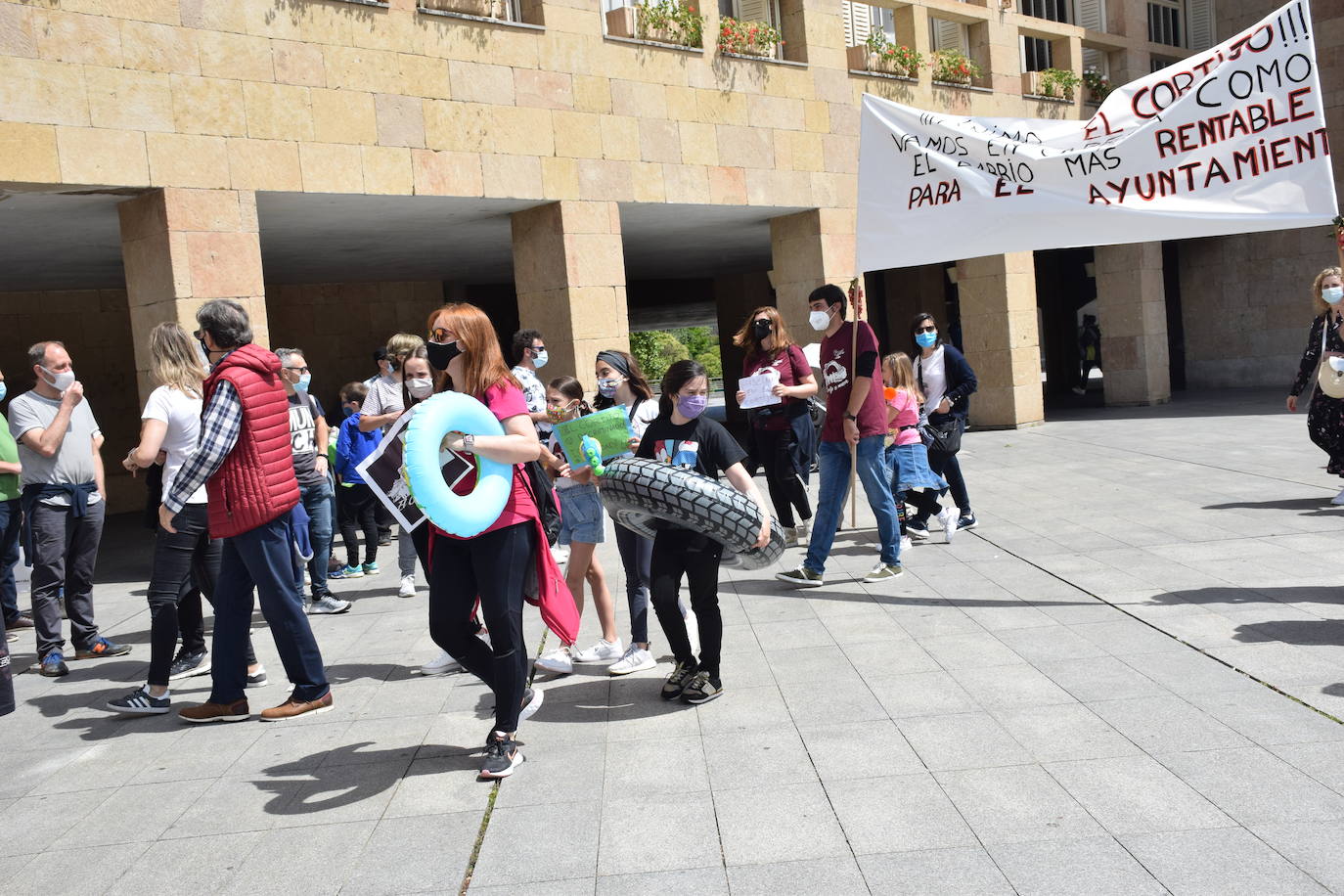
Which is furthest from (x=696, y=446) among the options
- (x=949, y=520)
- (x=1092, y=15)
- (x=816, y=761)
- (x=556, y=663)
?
(x=1092, y=15)

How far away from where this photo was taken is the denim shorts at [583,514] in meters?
5.50

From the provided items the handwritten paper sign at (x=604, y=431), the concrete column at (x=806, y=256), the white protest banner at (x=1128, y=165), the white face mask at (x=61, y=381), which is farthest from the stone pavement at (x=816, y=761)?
the concrete column at (x=806, y=256)

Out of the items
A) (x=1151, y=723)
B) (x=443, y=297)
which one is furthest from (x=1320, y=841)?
(x=443, y=297)

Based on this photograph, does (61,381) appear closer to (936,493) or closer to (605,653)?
(605,653)

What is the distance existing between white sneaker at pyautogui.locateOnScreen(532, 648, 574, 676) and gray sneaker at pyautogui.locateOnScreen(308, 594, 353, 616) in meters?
2.41

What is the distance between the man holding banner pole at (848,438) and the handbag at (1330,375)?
11.6ft

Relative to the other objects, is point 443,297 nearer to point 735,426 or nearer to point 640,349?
point 735,426

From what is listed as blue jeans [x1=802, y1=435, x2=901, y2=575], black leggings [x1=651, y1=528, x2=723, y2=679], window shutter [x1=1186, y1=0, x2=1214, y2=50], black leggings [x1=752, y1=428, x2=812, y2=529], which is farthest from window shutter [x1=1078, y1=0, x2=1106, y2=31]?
black leggings [x1=651, y1=528, x2=723, y2=679]

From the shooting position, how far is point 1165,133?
251 inches

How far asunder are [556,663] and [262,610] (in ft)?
4.43

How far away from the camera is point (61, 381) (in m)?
6.16

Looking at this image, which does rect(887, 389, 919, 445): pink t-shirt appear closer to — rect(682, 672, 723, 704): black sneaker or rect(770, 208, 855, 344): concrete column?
rect(682, 672, 723, 704): black sneaker

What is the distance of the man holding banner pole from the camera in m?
6.71

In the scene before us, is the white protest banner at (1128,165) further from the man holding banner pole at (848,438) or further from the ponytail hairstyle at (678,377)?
the ponytail hairstyle at (678,377)
